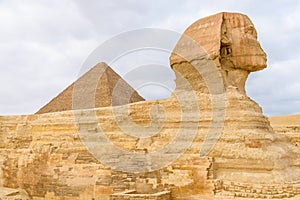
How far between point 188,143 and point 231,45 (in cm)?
239

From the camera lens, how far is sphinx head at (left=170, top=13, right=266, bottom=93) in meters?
8.80

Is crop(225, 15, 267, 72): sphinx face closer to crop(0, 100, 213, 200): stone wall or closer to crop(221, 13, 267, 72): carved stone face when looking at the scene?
crop(221, 13, 267, 72): carved stone face

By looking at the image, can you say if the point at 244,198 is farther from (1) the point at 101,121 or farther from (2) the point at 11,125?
(2) the point at 11,125

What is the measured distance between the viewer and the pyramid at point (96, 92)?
1584 centimetres

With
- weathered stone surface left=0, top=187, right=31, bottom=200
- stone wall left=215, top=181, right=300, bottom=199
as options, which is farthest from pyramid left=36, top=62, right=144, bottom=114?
stone wall left=215, top=181, right=300, bottom=199

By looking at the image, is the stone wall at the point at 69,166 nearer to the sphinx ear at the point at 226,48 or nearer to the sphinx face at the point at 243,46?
the sphinx ear at the point at 226,48

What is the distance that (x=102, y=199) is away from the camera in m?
9.24

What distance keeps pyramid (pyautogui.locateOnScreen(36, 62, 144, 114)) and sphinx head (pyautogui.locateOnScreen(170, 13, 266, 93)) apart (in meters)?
6.93

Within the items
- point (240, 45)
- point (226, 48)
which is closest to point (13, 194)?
point (226, 48)

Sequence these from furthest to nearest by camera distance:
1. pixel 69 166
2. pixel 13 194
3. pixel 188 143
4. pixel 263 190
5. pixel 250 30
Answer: pixel 13 194 → pixel 69 166 → pixel 250 30 → pixel 188 143 → pixel 263 190

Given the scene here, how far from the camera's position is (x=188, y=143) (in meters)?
8.52

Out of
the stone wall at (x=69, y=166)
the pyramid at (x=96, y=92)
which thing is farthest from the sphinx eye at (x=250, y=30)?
the pyramid at (x=96, y=92)

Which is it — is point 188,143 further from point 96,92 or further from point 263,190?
point 96,92

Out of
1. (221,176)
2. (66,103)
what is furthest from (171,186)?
(66,103)
